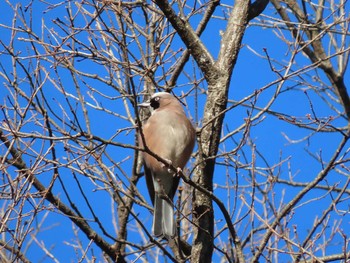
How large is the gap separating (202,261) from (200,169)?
1.78ft

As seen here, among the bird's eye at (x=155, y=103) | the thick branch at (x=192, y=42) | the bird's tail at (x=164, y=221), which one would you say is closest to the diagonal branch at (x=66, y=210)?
the bird's tail at (x=164, y=221)

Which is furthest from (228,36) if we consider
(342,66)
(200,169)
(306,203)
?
(342,66)

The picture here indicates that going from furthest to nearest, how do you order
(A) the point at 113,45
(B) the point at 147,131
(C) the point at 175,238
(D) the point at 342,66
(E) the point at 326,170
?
(D) the point at 342,66
(A) the point at 113,45
(B) the point at 147,131
(C) the point at 175,238
(E) the point at 326,170

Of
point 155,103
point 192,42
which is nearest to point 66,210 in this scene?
point 155,103

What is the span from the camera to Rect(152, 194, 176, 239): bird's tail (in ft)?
15.4

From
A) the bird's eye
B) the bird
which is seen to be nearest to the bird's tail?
the bird

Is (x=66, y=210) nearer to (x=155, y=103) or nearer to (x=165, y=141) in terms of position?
(x=165, y=141)

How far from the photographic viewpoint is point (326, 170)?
4.11 m

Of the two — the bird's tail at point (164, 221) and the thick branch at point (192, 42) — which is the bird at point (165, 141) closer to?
the bird's tail at point (164, 221)

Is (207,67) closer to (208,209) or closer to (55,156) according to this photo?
(208,209)

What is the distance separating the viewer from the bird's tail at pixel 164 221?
4.71 meters

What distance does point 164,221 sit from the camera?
473cm

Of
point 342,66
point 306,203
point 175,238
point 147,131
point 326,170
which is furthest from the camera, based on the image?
point 342,66

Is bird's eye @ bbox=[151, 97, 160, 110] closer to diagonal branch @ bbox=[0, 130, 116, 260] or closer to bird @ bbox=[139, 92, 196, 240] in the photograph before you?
bird @ bbox=[139, 92, 196, 240]
